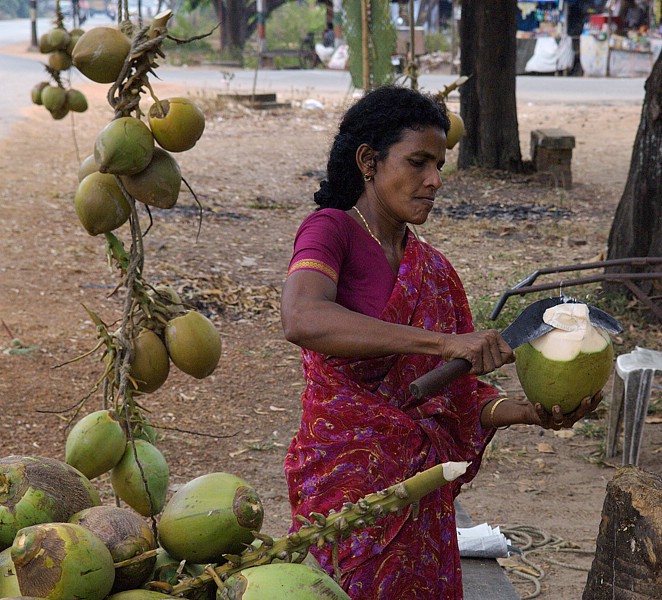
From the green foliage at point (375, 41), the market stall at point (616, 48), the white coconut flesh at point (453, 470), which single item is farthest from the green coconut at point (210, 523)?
the market stall at point (616, 48)

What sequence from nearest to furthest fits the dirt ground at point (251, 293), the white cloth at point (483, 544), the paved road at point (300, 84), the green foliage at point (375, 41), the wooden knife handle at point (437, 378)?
the wooden knife handle at point (437, 378) < the white cloth at point (483, 544) < the dirt ground at point (251, 293) < the green foliage at point (375, 41) < the paved road at point (300, 84)

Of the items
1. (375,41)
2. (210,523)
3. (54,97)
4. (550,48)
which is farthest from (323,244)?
(550,48)

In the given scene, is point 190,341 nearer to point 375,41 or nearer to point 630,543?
point 630,543

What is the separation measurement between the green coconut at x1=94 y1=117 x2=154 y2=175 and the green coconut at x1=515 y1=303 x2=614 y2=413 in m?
0.88

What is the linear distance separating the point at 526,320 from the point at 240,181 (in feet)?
27.6

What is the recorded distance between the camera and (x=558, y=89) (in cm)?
1853

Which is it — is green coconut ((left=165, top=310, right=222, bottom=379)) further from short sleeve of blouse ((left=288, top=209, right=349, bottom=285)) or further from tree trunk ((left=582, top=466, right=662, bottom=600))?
tree trunk ((left=582, top=466, right=662, bottom=600))

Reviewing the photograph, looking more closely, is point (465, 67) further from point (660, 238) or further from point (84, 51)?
point (84, 51)

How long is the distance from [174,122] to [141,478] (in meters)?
0.73

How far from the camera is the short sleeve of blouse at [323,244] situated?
6.15ft

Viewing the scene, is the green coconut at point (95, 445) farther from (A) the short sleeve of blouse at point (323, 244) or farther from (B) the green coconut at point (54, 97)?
(B) the green coconut at point (54, 97)

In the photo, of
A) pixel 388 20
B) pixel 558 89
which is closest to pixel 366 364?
pixel 388 20

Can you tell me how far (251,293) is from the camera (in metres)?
6.14

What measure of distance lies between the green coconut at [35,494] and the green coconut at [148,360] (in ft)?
1.76
